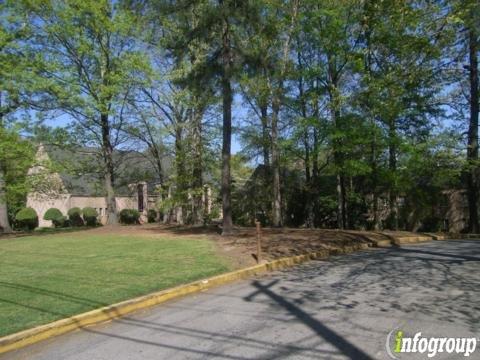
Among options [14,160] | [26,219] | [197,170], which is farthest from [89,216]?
[197,170]

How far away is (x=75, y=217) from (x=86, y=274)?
3391 centimetres

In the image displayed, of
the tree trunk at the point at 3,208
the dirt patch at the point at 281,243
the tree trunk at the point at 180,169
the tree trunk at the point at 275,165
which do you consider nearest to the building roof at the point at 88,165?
the tree trunk at the point at 3,208

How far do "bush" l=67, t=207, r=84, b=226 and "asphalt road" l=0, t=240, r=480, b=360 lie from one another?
116ft

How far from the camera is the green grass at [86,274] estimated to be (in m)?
Answer: 7.65

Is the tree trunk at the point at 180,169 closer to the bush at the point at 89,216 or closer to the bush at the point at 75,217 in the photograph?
the bush at the point at 89,216

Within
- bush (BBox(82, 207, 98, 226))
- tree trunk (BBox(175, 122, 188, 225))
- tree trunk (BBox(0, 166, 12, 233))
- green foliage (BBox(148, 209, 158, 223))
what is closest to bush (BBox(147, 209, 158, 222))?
green foliage (BBox(148, 209, 158, 223))

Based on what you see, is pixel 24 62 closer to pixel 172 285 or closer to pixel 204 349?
pixel 172 285

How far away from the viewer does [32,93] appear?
26672 mm

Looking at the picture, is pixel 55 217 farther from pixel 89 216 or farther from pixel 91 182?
pixel 91 182

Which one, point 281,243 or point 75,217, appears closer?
point 281,243

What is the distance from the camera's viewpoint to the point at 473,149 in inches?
938

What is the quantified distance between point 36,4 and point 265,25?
1404 cm

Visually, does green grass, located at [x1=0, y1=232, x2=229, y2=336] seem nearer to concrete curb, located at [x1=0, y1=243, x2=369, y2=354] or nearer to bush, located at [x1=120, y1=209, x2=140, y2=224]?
concrete curb, located at [x1=0, y1=243, x2=369, y2=354]

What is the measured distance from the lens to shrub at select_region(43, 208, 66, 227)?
4159 cm
